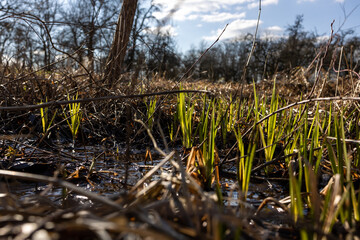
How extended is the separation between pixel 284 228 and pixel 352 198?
0.24 metres

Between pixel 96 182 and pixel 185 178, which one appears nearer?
pixel 185 178

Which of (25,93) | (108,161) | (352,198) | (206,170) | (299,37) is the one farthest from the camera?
(299,37)

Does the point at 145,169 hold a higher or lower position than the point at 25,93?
lower

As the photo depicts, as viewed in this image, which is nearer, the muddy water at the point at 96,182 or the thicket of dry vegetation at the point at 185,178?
the thicket of dry vegetation at the point at 185,178

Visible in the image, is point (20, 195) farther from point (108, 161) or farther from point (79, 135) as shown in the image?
point (79, 135)

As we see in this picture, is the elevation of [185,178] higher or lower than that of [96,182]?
higher

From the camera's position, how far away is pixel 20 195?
3.87 feet

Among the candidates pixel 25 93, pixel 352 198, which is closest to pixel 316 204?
pixel 352 198

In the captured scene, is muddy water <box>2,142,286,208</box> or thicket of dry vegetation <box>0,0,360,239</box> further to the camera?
muddy water <box>2,142,286,208</box>

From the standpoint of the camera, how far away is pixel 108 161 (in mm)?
1721

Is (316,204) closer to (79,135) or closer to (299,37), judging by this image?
(79,135)

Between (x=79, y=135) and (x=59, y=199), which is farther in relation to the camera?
(x=79, y=135)

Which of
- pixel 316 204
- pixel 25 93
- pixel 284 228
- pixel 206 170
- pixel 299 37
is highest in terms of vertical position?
pixel 299 37

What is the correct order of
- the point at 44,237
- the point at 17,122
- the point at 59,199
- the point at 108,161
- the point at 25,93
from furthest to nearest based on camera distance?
the point at 25,93 < the point at 17,122 < the point at 108,161 < the point at 59,199 < the point at 44,237
